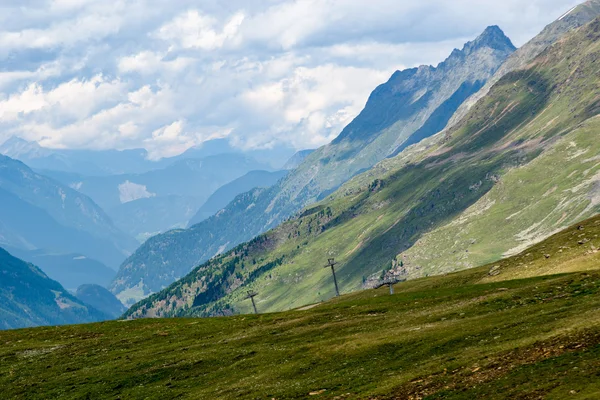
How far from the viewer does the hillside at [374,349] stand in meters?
45.9

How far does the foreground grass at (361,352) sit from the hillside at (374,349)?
0.19 m

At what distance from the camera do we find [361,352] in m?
62.9

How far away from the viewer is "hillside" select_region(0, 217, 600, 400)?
45.9 meters

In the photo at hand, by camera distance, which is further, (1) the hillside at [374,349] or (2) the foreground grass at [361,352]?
(1) the hillside at [374,349]

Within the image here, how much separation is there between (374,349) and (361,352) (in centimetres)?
127

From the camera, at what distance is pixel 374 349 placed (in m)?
62.5

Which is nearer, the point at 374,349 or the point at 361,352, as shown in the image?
the point at 374,349

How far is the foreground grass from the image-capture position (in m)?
45.4

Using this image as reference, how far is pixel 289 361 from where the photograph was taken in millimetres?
66750

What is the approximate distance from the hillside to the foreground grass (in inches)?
7.3

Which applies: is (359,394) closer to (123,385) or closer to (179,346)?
(123,385)

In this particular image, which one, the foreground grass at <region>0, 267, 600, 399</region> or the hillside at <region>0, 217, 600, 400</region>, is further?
the hillside at <region>0, 217, 600, 400</region>

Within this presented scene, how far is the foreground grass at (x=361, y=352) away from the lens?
4544 cm

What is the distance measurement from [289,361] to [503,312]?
69.4 ft
